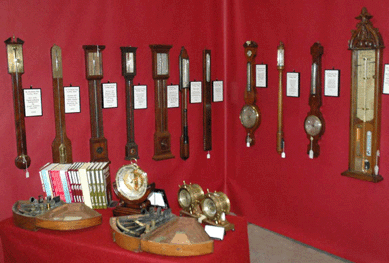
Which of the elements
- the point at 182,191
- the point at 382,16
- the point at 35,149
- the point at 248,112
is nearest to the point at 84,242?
the point at 182,191

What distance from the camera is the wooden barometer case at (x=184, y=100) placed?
4523 mm

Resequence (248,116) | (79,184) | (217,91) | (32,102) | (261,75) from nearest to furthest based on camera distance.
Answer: (79,184) < (32,102) < (261,75) < (248,116) < (217,91)

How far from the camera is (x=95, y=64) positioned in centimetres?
393

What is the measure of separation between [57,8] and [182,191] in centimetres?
204

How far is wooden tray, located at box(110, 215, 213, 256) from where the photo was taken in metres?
2.38

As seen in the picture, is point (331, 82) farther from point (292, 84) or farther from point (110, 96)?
point (110, 96)

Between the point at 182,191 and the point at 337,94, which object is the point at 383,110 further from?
the point at 182,191

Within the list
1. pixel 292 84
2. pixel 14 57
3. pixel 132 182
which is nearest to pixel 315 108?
pixel 292 84

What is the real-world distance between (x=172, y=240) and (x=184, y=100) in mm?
2368

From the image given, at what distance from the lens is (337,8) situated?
12.2 feet

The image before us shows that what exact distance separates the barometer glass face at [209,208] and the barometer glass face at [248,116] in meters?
1.88

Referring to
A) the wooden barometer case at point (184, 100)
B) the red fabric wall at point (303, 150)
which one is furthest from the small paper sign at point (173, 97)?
the red fabric wall at point (303, 150)

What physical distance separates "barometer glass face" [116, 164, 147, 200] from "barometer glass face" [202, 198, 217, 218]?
449mm

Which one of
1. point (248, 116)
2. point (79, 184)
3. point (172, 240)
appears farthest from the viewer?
point (248, 116)
